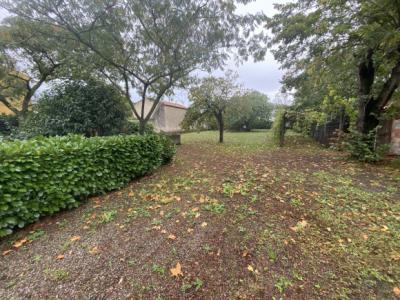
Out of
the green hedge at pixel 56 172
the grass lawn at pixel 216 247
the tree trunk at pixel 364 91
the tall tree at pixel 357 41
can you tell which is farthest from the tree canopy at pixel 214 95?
the grass lawn at pixel 216 247

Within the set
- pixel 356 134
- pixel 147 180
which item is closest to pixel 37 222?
pixel 147 180

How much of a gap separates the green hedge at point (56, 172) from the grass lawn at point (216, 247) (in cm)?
23

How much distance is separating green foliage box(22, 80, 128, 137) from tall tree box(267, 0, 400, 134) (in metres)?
6.80

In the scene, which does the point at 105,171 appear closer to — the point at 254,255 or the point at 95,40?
the point at 254,255

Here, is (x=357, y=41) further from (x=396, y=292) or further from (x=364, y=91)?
(x=396, y=292)

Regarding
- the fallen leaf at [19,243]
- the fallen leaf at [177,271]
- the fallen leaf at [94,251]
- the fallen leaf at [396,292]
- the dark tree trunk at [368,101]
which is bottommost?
the fallen leaf at [396,292]

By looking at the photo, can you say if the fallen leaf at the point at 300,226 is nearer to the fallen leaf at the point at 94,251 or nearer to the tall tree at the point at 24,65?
the fallen leaf at the point at 94,251

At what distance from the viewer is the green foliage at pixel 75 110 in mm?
5758

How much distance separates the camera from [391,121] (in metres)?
5.96

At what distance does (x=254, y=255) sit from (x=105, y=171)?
293 centimetres

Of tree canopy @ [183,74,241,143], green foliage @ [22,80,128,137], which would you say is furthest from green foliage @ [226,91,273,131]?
green foliage @ [22,80,128,137]

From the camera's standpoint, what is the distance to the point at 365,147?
5.38 m

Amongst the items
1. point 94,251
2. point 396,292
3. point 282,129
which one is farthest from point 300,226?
point 282,129

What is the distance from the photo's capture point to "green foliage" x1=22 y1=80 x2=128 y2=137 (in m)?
5.76
